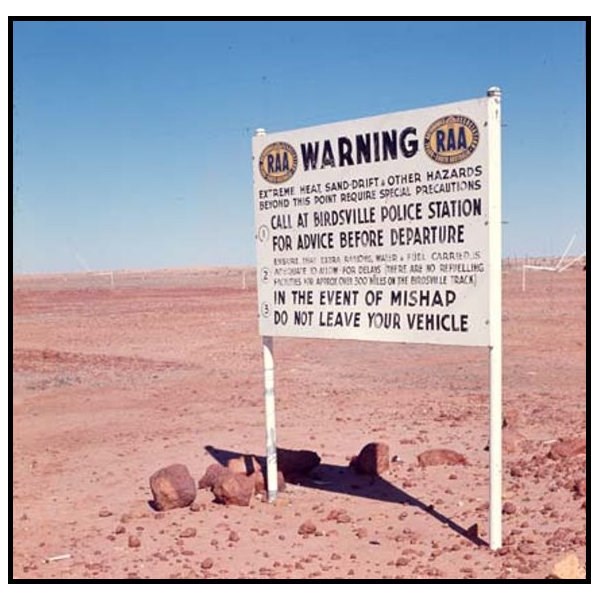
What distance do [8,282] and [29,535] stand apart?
185 cm

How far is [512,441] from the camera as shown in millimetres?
8016

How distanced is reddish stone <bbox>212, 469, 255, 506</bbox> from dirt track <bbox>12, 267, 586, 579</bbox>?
0.09m

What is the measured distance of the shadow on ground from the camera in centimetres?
632

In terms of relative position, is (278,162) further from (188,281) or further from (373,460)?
(188,281)

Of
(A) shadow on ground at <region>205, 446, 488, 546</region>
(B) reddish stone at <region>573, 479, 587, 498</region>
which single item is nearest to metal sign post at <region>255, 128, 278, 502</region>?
(A) shadow on ground at <region>205, 446, 488, 546</region>

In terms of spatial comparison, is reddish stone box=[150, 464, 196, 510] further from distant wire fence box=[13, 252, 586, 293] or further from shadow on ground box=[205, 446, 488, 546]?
distant wire fence box=[13, 252, 586, 293]

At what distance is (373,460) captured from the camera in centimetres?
729

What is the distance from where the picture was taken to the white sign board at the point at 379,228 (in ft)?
17.4

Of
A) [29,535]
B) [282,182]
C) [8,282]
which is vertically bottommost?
[29,535]

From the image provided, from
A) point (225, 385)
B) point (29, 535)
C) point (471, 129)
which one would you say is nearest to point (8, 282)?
point (29, 535)

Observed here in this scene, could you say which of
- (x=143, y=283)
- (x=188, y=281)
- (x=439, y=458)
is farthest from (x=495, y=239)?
(x=188, y=281)

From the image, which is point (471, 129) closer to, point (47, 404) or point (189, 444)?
point (189, 444)

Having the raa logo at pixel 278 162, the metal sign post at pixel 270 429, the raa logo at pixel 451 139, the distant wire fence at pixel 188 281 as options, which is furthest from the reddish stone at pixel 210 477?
the distant wire fence at pixel 188 281

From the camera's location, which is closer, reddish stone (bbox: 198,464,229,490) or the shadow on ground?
the shadow on ground
